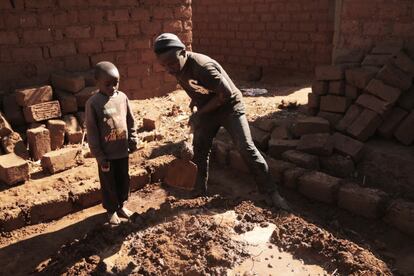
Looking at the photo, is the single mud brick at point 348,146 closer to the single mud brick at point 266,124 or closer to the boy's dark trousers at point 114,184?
the single mud brick at point 266,124

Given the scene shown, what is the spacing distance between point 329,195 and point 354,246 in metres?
0.89

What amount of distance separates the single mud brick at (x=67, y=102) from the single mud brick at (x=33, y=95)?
137 millimetres

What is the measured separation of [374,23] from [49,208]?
5.05 meters

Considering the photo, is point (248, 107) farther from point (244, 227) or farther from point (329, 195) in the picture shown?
point (244, 227)

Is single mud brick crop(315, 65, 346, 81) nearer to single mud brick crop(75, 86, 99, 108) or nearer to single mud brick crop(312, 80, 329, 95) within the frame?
single mud brick crop(312, 80, 329, 95)

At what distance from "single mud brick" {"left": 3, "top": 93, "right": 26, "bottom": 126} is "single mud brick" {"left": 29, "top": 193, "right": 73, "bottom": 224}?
167 cm

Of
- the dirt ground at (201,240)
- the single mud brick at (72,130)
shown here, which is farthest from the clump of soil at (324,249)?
the single mud brick at (72,130)

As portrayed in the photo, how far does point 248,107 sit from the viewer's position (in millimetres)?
7148

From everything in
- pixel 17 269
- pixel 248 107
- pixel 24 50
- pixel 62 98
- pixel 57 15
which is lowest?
pixel 17 269

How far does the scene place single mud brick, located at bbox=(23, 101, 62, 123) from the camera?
5.51m

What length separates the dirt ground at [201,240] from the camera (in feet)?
11.0

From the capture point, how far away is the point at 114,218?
4.06 m

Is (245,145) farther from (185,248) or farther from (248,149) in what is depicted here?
(185,248)

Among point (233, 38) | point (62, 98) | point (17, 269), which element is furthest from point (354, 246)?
point (233, 38)
